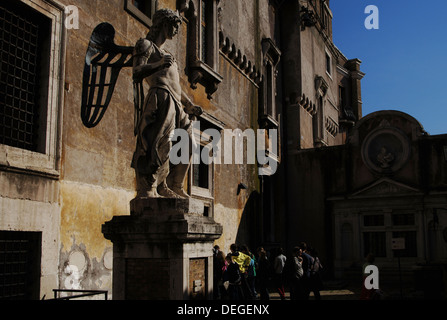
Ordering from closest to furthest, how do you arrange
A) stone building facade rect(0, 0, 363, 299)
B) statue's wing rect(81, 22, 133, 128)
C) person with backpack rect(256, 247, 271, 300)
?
1. stone building facade rect(0, 0, 363, 299)
2. statue's wing rect(81, 22, 133, 128)
3. person with backpack rect(256, 247, 271, 300)

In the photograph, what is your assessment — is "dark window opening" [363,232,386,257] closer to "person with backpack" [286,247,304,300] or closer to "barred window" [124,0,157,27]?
"person with backpack" [286,247,304,300]

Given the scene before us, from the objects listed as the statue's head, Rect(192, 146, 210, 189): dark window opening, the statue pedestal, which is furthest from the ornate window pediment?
the statue pedestal

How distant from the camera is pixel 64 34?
9.92m

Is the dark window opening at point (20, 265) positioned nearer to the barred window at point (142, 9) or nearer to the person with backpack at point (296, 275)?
the person with backpack at point (296, 275)

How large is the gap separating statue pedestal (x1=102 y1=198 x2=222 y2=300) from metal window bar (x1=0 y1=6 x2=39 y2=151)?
3156 millimetres

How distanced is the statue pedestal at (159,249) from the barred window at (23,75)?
3164 millimetres

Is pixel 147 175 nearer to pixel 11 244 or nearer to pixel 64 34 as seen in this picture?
pixel 11 244

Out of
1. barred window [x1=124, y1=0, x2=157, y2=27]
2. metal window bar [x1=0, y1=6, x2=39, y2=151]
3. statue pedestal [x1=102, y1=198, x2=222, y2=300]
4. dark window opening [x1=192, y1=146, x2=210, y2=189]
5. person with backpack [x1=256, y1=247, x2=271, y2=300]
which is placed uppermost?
barred window [x1=124, y1=0, x2=157, y2=27]

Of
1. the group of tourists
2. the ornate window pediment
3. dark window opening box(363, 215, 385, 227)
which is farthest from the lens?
dark window opening box(363, 215, 385, 227)

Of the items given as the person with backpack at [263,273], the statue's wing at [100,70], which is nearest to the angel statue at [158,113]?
the statue's wing at [100,70]

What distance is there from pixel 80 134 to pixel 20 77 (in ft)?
5.28

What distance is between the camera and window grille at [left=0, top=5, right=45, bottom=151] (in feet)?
29.5

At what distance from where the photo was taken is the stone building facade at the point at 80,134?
8938mm

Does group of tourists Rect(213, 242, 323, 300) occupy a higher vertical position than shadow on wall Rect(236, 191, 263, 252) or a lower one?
lower
